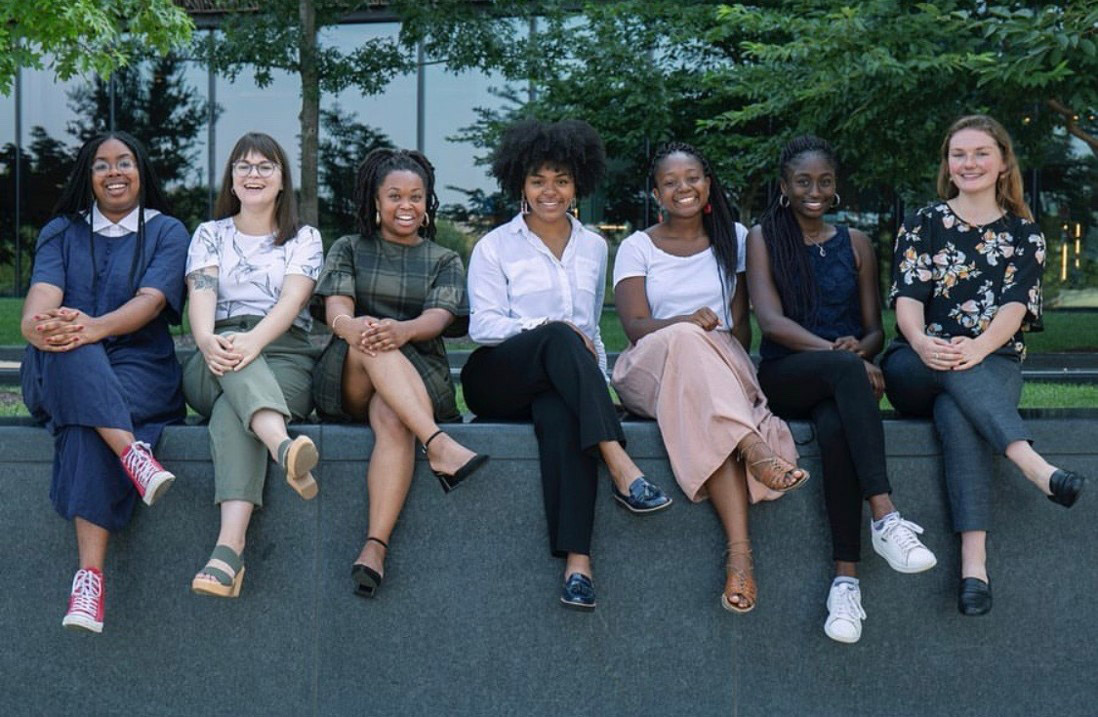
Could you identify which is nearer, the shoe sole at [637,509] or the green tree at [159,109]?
the shoe sole at [637,509]

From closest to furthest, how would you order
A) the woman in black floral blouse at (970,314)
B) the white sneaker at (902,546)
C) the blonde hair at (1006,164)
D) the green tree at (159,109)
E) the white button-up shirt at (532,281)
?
the white sneaker at (902,546)
the woman in black floral blouse at (970,314)
the blonde hair at (1006,164)
the white button-up shirt at (532,281)
the green tree at (159,109)

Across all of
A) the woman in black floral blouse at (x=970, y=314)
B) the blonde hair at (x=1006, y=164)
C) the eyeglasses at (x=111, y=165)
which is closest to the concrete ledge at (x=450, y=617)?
the woman in black floral blouse at (x=970, y=314)

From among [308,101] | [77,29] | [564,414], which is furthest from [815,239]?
Result: [308,101]

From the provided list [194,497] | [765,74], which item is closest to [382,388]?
[194,497]

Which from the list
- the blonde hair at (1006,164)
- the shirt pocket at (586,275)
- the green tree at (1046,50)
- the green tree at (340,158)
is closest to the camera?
the blonde hair at (1006,164)

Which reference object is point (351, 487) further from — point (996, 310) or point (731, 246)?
point (996, 310)

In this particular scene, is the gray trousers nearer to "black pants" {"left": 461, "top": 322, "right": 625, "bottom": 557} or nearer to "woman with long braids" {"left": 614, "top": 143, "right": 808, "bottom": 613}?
"woman with long braids" {"left": 614, "top": 143, "right": 808, "bottom": 613}

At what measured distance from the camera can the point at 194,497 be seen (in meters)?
4.08

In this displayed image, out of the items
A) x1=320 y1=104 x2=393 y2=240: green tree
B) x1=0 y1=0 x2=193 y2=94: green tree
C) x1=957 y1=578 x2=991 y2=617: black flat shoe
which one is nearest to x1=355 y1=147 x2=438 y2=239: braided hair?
x1=957 y1=578 x2=991 y2=617: black flat shoe

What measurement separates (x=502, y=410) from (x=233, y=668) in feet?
4.13

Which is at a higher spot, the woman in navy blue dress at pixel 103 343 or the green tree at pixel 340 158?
the green tree at pixel 340 158

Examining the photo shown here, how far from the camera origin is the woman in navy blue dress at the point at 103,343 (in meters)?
3.87

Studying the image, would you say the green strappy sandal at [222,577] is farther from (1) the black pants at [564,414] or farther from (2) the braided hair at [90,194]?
(2) the braided hair at [90,194]

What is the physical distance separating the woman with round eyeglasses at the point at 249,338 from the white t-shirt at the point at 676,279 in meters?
1.18
